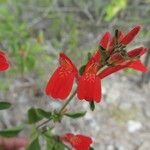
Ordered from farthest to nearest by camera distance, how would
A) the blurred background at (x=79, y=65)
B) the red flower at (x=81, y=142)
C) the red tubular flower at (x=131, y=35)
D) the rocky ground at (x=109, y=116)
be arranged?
the rocky ground at (x=109, y=116), the blurred background at (x=79, y=65), the red flower at (x=81, y=142), the red tubular flower at (x=131, y=35)

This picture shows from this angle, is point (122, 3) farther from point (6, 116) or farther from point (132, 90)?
point (6, 116)

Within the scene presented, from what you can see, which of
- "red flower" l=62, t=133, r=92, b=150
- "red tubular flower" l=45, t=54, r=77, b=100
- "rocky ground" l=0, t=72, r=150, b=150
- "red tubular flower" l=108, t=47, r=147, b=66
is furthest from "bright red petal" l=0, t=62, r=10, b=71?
"rocky ground" l=0, t=72, r=150, b=150

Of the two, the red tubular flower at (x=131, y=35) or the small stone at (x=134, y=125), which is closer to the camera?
the red tubular flower at (x=131, y=35)

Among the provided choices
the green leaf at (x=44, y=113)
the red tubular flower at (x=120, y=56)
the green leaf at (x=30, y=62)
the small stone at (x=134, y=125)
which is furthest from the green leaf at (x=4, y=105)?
the small stone at (x=134, y=125)

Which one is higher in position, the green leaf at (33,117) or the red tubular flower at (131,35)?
the red tubular flower at (131,35)

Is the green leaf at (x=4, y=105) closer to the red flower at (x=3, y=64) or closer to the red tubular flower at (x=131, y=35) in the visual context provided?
the red flower at (x=3, y=64)

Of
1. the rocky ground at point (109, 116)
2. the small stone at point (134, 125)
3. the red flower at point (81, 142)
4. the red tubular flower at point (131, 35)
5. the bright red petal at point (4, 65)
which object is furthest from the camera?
the small stone at point (134, 125)

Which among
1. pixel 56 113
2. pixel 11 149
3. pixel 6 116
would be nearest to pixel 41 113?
pixel 56 113
